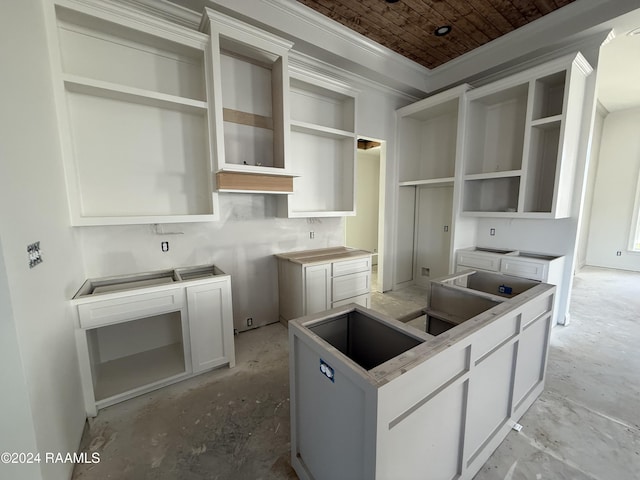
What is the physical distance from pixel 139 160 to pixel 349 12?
251 cm

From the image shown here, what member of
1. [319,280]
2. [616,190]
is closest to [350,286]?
[319,280]

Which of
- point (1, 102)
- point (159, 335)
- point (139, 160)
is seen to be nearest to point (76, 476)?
point (159, 335)

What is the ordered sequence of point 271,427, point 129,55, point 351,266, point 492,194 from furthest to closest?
point 492,194 → point 351,266 → point 129,55 → point 271,427

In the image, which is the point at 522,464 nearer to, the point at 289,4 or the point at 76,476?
the point at 76,476

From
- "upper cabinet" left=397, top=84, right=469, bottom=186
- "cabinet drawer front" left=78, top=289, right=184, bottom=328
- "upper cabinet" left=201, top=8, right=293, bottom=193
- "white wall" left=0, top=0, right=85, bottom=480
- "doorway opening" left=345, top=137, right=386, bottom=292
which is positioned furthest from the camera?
"doorway opening" left=345, top=137, right=386, bottom=292

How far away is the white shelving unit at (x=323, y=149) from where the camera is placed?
3.12 meters

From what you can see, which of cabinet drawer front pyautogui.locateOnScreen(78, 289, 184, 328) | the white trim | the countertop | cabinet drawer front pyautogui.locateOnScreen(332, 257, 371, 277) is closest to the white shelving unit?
the countertop

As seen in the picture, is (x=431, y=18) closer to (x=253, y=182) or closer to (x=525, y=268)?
(x=253, y=182)

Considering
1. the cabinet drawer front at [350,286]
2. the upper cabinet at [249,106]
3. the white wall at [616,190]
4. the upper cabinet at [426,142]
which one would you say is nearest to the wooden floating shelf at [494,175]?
the upper cabinet at [426,142]

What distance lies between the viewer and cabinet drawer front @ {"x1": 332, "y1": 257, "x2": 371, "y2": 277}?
10.1ft

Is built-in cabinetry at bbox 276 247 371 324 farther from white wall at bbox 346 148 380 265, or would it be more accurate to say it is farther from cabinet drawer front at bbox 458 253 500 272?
white wall at bbox 346 148 380 265

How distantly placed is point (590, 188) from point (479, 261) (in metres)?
4.41

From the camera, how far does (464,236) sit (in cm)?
371

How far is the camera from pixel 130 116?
2.25m
